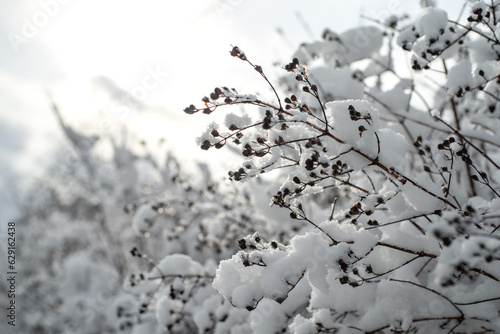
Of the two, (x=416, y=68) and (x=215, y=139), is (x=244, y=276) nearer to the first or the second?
(x=215, y=139)

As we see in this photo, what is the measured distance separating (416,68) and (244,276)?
1.48m

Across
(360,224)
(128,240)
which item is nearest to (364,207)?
(360,224)

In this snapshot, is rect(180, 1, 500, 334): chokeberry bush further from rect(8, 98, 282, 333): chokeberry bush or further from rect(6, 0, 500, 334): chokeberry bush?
rect(8, 98, 282, 333): chokeberry bush

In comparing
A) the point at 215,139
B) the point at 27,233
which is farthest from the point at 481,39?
the point at 27,233

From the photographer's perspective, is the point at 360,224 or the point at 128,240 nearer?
the point at 360,224

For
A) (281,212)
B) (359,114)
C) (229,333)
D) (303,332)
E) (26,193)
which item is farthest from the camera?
(26,193)

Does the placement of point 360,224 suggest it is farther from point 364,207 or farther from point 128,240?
point 128,240

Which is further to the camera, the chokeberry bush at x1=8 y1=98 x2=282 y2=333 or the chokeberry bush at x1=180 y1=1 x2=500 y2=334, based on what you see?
the chokeberry bush at x1=8 y1=98 x2=282 y2=333

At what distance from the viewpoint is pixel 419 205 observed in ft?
5.15

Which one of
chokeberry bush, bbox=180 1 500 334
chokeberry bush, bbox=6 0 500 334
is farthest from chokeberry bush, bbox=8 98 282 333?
chokeberry bush, bbox=180 1 500 334

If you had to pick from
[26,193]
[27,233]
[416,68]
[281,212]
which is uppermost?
[416,68]

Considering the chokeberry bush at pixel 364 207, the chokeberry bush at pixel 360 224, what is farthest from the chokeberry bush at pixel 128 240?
the chokeberry bush at pixel 360 224

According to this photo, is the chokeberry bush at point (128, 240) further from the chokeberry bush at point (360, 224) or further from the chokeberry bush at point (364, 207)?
the chokeberry bush at point (360, 224)

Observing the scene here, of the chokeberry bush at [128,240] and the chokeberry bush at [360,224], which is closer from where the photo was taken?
the chokeberry bush at [360,224]
